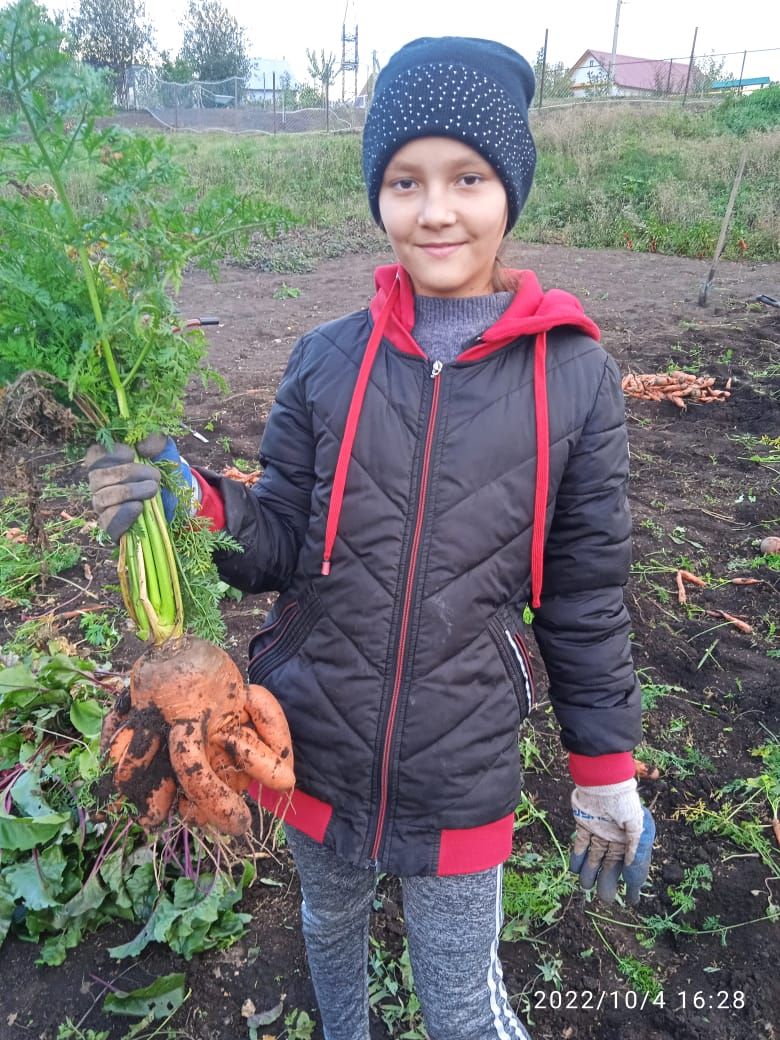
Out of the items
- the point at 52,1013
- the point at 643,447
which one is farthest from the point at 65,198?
the point at 643,447

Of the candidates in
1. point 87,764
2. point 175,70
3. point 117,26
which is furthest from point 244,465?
point 117,26

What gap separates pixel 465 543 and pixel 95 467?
0.79 meters

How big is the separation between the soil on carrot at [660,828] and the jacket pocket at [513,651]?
109cm

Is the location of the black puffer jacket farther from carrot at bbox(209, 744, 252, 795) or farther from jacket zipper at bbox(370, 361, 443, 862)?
carrot at bbox(209, 744, 252, 795)

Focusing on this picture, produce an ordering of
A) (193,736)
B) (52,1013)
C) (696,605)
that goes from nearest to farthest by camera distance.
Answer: (193,736) → (52,1013) → (696,605)

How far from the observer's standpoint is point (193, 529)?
166 cm

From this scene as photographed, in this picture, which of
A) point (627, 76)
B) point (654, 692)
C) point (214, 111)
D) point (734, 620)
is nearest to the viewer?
point (654, 692)

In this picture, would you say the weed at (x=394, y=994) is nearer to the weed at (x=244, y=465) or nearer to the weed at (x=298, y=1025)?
the weed at (x=298, y=1025)

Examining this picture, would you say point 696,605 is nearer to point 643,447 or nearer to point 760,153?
point 643,447

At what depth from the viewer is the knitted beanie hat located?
1.49 m

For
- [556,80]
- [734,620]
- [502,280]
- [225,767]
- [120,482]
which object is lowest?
[734,620]

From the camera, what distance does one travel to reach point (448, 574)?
1.58m

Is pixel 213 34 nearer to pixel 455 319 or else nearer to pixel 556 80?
pixel 556 80

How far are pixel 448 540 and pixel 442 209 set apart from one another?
0.67 meters
